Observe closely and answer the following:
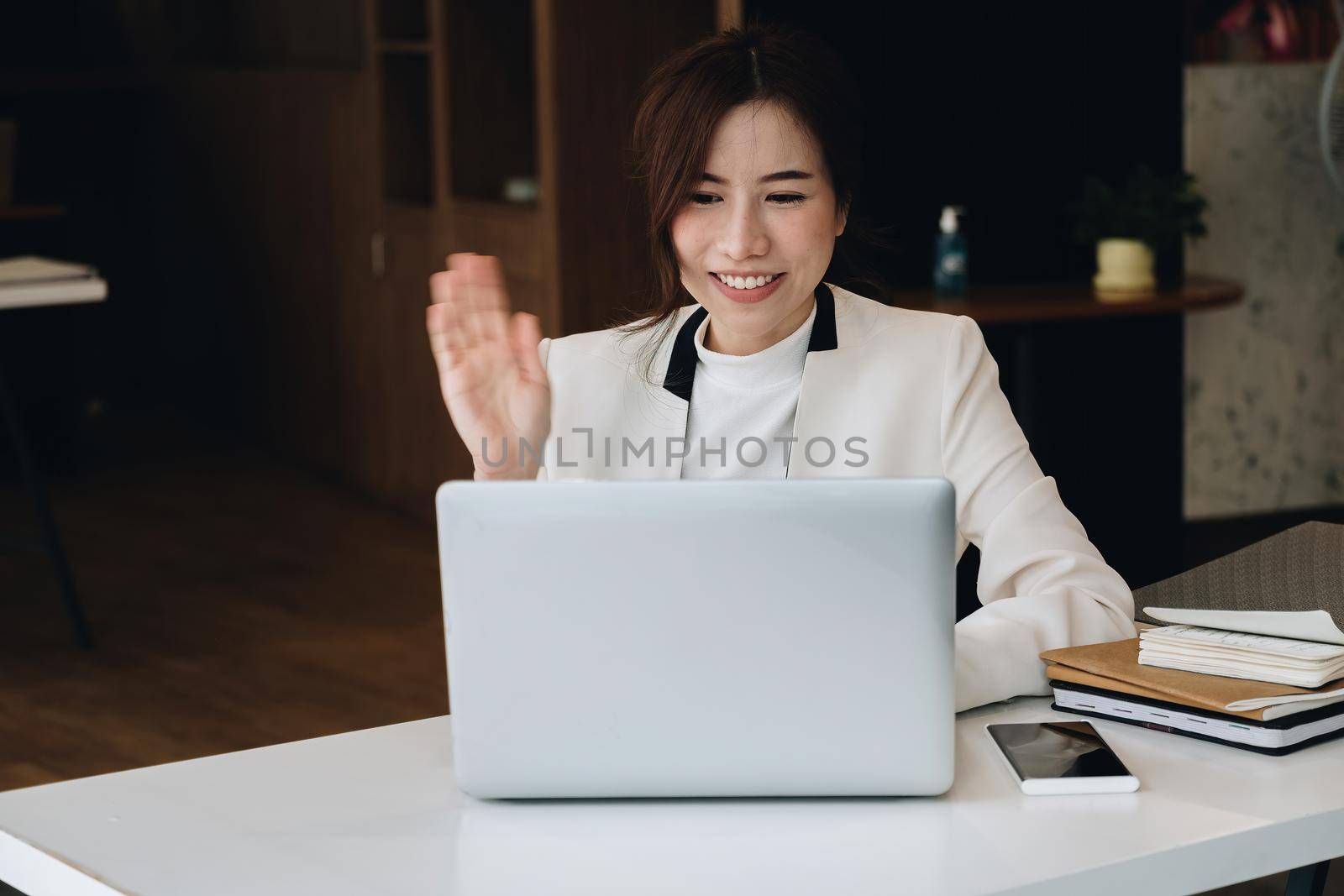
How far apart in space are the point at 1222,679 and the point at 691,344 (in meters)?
0.72

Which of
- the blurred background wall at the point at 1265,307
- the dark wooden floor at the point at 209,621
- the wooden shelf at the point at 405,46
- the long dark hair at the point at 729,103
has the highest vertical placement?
the wooden shelf at the point at 405,46

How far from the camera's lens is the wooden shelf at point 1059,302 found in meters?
4.01

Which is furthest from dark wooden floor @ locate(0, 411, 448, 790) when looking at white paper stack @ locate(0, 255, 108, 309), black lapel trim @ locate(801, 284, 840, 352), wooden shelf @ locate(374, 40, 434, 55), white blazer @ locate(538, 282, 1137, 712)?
black lapel trim @ locate(801, 284, 840, 352)

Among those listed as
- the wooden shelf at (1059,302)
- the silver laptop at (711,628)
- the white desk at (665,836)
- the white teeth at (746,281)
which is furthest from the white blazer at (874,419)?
the wooden shelf at (1059,302)

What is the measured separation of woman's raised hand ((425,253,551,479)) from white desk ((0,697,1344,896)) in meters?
0.30

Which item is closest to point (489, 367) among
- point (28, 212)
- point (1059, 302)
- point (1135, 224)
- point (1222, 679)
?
point (1222, 679)

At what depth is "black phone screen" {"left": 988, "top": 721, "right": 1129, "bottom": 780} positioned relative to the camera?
116 centimetres

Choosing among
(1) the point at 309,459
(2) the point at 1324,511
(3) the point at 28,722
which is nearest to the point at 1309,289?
(2) the point at 1324,511

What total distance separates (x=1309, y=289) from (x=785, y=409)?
4.00 metres

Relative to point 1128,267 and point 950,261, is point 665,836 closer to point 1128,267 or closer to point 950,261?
point 950,261

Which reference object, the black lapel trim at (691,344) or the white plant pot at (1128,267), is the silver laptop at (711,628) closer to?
the black lapel trim at (691,344)

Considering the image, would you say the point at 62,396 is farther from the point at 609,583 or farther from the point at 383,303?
the point at 609,583

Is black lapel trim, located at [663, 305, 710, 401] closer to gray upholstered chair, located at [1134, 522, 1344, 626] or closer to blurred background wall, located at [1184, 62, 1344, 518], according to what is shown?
gray upholstered chair, located at [1134, 522, 1344, 626]

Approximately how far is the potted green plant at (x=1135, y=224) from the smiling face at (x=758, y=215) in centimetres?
277
